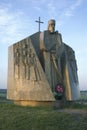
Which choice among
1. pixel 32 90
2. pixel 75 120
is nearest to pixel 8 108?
pixel 32 90

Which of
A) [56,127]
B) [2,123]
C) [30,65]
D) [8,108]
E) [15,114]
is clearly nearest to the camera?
[56,127]

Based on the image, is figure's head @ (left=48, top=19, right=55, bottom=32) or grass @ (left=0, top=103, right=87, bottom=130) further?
figure's head @ (left=48, top=19, right=55, bottom=32)

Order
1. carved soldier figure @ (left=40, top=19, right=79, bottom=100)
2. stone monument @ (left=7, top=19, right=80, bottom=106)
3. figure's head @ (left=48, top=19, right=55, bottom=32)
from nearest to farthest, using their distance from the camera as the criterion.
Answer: stone monument @ (left=7, top=19, right=80, bottom=106)
carved soldier figure @ (left=40, top=19, right=79, bottom=100)
figure's head @ (left=48, top=19, right=55, bottom=32)

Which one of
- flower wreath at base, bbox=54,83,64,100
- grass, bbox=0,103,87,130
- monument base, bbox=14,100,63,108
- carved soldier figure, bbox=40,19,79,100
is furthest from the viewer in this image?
carved soldier figure, bbox=40,19,79,100

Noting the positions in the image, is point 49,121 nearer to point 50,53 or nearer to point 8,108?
point 8,108

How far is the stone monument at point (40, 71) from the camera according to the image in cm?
1442

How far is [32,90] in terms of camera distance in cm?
1445

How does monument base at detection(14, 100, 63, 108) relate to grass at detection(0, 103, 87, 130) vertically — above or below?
above

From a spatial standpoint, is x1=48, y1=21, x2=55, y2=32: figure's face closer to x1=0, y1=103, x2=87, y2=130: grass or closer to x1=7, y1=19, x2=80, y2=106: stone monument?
x1=7, y1=19, x2=80, y2=106: stone monument

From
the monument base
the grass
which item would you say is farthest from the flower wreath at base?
the grass

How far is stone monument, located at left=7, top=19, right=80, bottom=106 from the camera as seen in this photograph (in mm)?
14422

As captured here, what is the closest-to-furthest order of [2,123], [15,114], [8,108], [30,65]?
1. [2,123]
2. [15,114]
3. [8,108]
4. [30,65]

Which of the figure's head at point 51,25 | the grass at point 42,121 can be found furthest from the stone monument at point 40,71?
the grass at point 42,121

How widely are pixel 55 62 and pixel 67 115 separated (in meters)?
4.29
